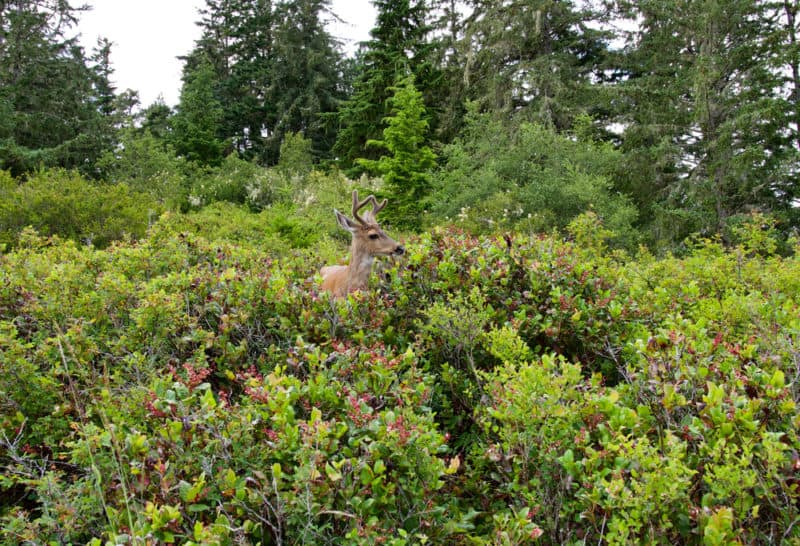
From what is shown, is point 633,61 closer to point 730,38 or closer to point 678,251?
point 730,38

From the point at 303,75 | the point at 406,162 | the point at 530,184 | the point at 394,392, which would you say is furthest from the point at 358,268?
the point at 303,75

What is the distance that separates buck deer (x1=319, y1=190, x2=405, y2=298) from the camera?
5.66 metres

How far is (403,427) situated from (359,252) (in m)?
4.29

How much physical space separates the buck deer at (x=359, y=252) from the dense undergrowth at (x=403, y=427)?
1936mm

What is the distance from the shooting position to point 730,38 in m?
13.2

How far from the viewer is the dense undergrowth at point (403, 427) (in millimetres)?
1753

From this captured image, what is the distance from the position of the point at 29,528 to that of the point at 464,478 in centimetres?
174

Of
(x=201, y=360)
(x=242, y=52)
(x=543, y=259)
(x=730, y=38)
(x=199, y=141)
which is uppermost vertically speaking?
(x=242, y=52)

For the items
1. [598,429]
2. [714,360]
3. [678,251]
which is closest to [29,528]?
[598,429]

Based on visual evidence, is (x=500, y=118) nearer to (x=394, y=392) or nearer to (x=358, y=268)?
(x=358, y=268)

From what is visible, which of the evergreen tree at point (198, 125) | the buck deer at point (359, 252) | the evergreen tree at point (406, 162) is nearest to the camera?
the buck deer at point (359, 252)

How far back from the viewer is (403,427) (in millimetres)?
1979

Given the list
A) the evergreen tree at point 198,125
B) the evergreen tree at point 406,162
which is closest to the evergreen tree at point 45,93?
the evergreen tree at point 198,125

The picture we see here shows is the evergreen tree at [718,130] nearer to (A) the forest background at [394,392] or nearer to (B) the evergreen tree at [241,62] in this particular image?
(A) the forest background at [394,392]
